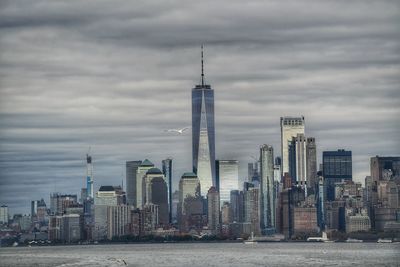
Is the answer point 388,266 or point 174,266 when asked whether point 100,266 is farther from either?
point 388,266

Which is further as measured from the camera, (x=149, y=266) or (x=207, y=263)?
(x=207, y=263)

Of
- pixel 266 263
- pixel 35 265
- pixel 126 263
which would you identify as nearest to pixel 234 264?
pixel 266 263

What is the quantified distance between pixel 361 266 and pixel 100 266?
34.1 metres

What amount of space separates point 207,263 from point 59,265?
67.4 feet

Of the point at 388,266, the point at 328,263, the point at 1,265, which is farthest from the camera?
the point at 1,265

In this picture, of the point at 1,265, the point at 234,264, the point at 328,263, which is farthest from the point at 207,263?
the point at 1,265

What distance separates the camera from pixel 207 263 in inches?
6481

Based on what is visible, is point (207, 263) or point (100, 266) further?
point (207, 263)

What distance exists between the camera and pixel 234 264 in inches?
6265

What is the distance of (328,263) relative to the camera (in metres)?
164

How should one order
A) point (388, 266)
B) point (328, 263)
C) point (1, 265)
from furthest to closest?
point (1, 265), point (328, 263), point (388, 266)

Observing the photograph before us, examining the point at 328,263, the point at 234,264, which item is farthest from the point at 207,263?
the point at 328,263

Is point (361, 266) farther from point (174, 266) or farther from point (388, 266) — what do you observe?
point (174, 266)

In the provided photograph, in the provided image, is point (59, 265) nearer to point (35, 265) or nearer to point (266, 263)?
point (35, 265)
